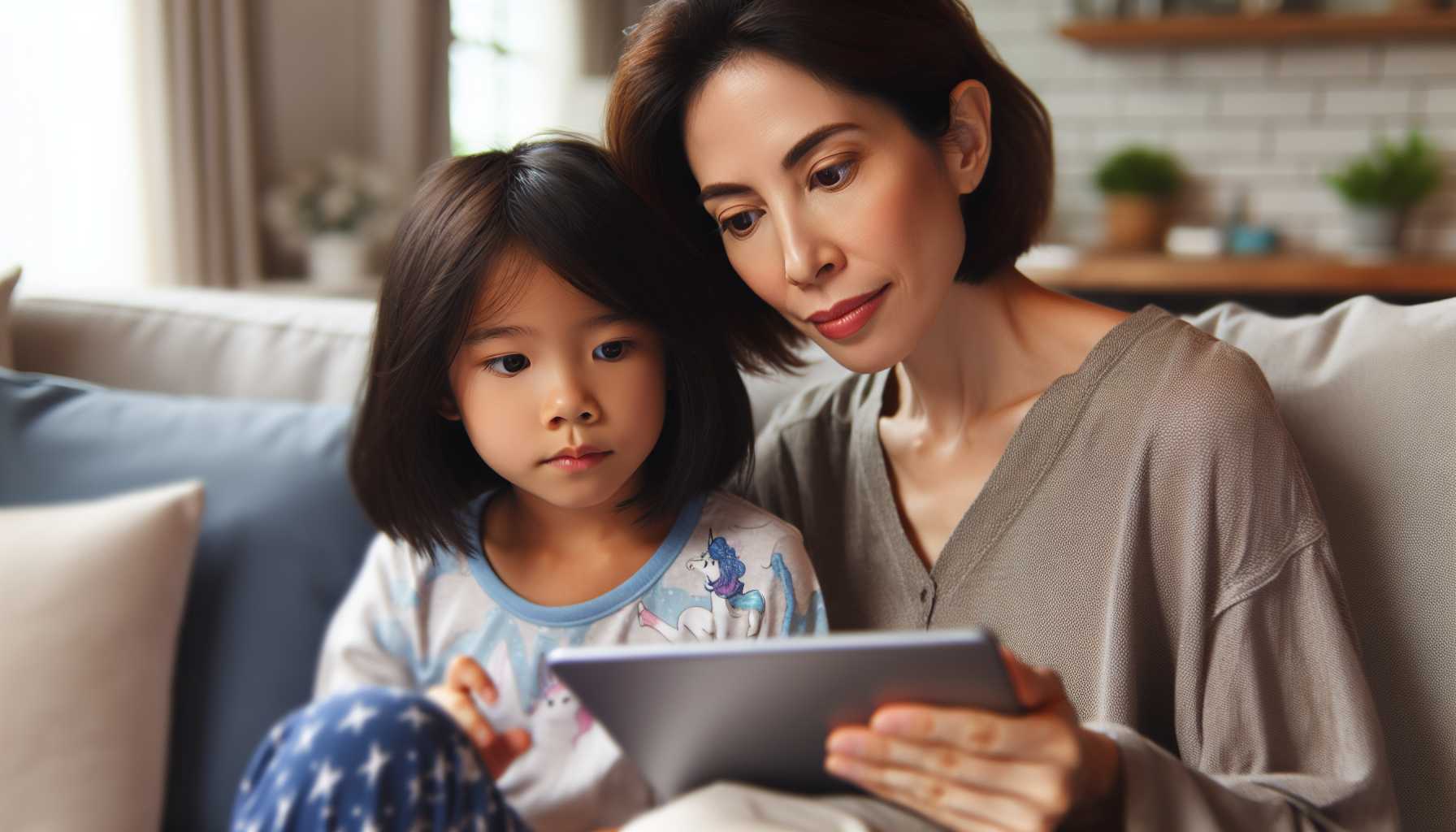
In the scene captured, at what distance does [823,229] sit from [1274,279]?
2828 mm

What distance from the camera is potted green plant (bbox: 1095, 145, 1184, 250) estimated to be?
4.25 meters

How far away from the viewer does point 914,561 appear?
1.18 m

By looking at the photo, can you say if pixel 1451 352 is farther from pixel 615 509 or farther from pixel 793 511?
pixel 615 509

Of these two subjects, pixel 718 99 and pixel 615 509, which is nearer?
pixel 718 99

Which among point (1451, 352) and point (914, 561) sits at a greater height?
point (1451, 352)

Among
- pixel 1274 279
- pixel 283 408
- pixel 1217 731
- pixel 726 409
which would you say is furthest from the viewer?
pixel 1274 279

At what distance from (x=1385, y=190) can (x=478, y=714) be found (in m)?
3.73

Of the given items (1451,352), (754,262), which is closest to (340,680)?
(754,262)

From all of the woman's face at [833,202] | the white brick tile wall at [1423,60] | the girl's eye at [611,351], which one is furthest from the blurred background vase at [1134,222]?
the girl's eye at [611,351]

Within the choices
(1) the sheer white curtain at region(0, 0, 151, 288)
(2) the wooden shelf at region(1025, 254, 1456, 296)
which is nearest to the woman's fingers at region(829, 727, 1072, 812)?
(1) the sheer white curtain at region(0, 0, 151, 288)

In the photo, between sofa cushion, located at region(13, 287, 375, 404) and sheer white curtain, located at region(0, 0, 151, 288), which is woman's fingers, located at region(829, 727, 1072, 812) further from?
sheer white curtain, located at region(0, 0, 151, 288)

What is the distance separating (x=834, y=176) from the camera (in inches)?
42.5

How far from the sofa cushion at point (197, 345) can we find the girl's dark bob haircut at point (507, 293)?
430 millimetres

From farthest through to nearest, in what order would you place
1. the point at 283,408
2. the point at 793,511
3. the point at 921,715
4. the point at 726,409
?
the point at 283,408
the point at 793,511
the point at 726,409
the point at 921,715
